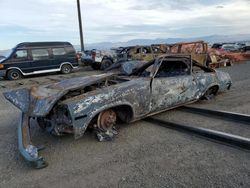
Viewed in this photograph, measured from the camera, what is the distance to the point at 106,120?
4.48m

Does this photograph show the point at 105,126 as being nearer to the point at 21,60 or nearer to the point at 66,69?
the point at 21,60

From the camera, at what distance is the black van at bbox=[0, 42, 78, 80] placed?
13453mm

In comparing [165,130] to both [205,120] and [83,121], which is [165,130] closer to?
[205,120]

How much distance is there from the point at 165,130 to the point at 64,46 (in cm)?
1167

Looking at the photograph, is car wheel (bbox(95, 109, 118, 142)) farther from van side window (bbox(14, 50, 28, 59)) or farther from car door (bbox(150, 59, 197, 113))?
van side window (bbox(14, 50, 28, 59))

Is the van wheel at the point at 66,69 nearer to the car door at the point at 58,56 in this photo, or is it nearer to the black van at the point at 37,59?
the black van at the point at 37,59

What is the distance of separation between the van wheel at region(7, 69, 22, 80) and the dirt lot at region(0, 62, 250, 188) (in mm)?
9351

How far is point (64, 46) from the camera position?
49.3ft

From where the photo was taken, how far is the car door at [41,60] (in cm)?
1397

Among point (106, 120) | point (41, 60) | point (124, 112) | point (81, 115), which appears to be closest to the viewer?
point (81, 115)

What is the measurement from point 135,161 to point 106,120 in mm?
1090

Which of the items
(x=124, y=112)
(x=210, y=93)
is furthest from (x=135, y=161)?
(x=210, y=93)

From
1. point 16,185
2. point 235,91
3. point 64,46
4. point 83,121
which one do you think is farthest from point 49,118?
point 64,46

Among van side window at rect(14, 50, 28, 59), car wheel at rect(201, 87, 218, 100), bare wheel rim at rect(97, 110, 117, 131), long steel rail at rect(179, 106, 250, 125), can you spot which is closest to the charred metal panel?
bare wheel rim at rect(97, 110, 117, 131)
